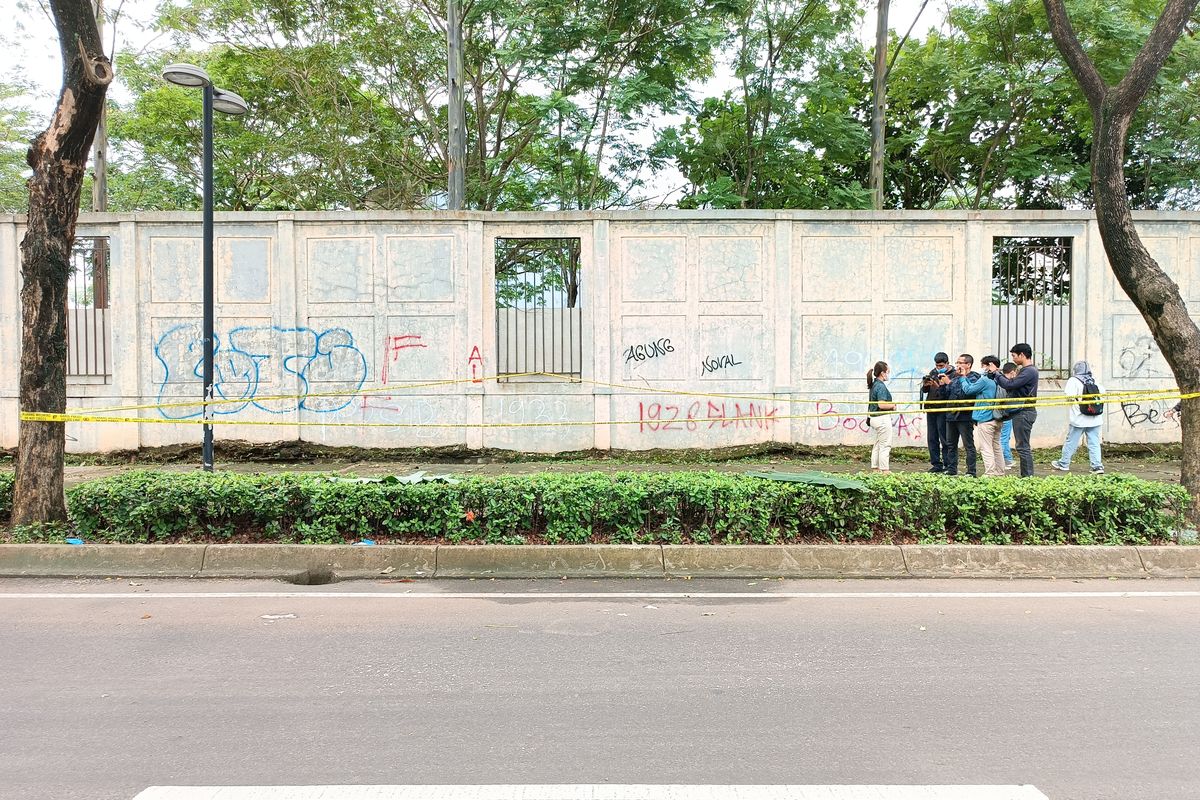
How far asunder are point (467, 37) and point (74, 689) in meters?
17.5

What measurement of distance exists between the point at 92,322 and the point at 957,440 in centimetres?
1333

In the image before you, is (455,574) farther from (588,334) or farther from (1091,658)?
(588,334)

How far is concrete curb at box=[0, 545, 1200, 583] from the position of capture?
677cm

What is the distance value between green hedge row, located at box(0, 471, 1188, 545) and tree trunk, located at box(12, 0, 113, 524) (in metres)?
0.52

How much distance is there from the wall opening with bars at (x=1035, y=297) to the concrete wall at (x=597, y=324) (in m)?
0.22

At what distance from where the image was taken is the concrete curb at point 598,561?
677cm

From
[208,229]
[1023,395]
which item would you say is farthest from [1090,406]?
[208,229]

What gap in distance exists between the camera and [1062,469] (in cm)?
1099

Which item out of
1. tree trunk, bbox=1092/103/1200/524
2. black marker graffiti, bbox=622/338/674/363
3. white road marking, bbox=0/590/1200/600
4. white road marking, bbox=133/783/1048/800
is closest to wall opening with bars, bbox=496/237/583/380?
black marker graffiti, bbox=622/338/674/363

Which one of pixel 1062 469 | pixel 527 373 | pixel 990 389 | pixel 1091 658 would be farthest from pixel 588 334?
pixel 1091 658

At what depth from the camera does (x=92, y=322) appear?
12.4 m

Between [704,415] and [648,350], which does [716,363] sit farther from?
[648,350]

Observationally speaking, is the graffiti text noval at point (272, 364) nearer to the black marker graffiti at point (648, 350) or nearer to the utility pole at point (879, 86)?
the black marker graffiti at point (648, 350)

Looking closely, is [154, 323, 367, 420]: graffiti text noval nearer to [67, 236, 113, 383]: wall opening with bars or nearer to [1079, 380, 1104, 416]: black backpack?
[67, 236, 113, 383]: wall opening with bars
